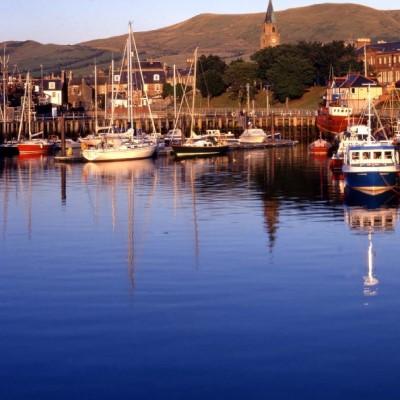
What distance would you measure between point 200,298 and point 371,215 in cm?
1766

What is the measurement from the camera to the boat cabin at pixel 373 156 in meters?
49.4

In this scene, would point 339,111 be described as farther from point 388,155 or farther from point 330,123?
point 388,155

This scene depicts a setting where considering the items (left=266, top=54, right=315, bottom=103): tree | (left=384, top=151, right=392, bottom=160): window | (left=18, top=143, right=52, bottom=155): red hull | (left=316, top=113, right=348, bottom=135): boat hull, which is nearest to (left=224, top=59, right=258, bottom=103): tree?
(left=266, top=54, right=315, bottom=103): tree

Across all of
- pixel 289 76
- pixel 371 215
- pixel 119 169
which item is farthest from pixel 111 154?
pixel 289 76

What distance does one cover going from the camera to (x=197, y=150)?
281 ft

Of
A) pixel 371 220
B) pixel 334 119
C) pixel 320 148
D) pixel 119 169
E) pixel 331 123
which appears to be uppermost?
pixel 334 119

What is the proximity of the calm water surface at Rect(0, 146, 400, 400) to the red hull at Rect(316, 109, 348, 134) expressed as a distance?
58.6 m

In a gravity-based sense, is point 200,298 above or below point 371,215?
below

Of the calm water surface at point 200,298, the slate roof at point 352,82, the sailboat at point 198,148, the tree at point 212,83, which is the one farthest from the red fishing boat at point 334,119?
the calm water surface at point 200,298

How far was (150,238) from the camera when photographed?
117 ft

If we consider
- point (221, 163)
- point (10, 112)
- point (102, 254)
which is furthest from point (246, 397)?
point (10, 112)

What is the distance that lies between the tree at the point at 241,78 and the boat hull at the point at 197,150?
7144 centimetres

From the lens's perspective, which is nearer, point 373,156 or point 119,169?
point 373,156

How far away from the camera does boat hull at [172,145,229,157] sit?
84.3m
